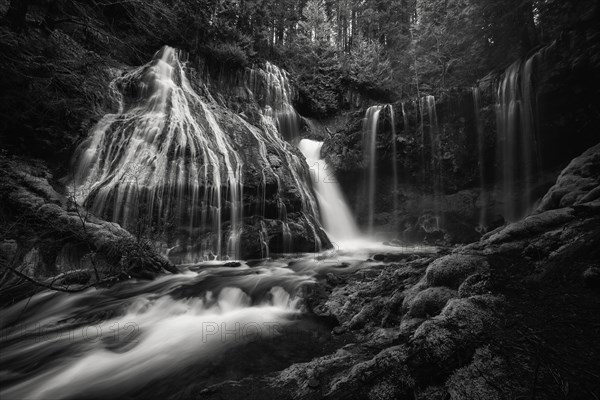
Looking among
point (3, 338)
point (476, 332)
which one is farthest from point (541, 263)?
point (3, 338)

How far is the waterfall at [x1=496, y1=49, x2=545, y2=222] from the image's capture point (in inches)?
383

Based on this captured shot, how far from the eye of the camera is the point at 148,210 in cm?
772

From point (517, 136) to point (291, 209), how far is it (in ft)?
30.2

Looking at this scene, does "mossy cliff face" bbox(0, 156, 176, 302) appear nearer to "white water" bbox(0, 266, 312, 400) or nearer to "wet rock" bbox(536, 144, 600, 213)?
"white water" bbox(0, 266, 312, 400)

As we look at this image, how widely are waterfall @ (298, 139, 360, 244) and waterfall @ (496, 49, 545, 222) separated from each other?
644 cm

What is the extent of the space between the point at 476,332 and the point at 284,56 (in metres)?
22.3

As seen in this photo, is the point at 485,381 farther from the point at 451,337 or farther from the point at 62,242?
the point at 62,242

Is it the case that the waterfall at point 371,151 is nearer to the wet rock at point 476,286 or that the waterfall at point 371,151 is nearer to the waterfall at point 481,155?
the waterfall at point 481,155

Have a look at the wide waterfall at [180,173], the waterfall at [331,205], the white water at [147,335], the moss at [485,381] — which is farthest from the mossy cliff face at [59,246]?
the waterfall at [331,205]

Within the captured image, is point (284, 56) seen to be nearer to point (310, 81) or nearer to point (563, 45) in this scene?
point (310, 81)

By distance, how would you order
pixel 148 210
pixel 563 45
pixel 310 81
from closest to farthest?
pixel 148 210, pixel 563 45, pixel 310 81

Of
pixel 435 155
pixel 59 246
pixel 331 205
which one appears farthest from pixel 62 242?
pixel 435 155

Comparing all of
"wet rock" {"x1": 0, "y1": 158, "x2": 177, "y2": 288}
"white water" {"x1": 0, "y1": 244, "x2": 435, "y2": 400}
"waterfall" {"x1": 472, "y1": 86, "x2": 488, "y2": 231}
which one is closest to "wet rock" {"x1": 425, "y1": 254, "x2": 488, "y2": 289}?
"white water" {"x1": 0, "y1": 244, "x2": 435, "y2": 400}

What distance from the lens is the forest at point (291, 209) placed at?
2.17 metres
